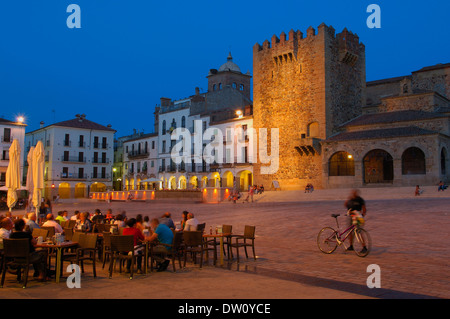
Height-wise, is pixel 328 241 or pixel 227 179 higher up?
pixel 227 179

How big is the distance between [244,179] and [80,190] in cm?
2404

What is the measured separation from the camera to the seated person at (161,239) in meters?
8.33

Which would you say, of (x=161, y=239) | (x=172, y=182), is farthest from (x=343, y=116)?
(x=161, y=239)

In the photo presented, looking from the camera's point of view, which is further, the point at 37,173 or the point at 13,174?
the point at 13,174

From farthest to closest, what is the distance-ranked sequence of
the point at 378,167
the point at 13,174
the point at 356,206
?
the point at 378,167
the point at 13,174
the point at 356,206

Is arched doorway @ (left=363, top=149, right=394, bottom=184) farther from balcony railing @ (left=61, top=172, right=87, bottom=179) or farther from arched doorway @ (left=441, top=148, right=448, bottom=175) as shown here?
balcony railing @ (left=61, top=172, right=87, bottom=179)

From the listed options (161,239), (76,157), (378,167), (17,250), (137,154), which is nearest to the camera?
(17,250)

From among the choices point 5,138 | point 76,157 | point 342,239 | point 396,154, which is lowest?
point 342,239

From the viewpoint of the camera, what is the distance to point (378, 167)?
34.8 meters

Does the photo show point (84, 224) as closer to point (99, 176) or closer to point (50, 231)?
point (50, 231)

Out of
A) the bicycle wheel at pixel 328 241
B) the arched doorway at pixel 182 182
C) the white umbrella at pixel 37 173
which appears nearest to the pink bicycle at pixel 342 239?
the bicycle wheel at pixel 328 241

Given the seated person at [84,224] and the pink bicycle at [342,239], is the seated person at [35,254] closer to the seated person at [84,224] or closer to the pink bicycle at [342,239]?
the seated person at [84,224]
